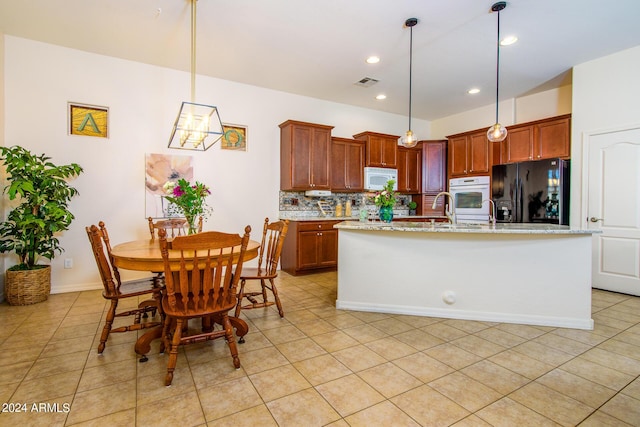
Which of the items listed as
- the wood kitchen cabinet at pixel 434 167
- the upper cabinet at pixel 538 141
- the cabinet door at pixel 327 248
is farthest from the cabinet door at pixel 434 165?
Result: the cabinet door at pixel 327 248

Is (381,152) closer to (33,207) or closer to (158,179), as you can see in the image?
(158,179)

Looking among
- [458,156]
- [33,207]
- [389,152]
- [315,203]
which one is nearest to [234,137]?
[315,203]

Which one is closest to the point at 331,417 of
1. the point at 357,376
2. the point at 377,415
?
the point at 377,415

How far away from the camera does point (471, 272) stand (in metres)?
2.94

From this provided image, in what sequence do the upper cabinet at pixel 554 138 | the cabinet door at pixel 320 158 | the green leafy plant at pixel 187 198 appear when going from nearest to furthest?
the green leafy plant at pixel 187 198, the upper cabinet at pixel 554 138, the cabinet door at pixel 320 158

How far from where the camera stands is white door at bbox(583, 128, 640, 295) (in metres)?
3.72

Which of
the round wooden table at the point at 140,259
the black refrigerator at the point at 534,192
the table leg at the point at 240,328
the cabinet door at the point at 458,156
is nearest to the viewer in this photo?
the round wooden table at the point at 140,259

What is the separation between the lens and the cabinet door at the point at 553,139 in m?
4.32

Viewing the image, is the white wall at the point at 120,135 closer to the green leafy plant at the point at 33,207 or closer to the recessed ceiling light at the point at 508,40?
the green leafy plant at the point at 33,207

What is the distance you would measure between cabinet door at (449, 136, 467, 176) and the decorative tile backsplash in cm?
167

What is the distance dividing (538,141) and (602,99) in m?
0.85

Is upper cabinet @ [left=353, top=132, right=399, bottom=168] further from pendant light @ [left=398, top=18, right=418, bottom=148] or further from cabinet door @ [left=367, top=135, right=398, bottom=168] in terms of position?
pendant light @ [left=398, top=18, right=418, bottom=148]

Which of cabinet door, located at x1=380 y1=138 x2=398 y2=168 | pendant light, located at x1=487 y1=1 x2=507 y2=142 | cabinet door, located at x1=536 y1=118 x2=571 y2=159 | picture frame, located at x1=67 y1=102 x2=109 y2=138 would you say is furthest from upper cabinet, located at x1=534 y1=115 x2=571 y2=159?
picture frame, located at x1=67 y1=102 x2=109 y2=138

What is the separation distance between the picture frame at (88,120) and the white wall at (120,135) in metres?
0.06
